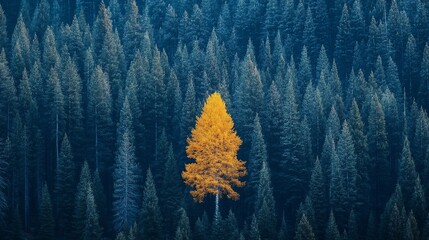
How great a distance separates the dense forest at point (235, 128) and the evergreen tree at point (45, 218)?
0.34ft

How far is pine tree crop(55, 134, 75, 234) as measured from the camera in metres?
62.7

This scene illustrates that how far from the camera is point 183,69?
81.9 meters

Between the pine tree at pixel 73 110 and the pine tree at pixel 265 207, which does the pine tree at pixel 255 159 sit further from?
the pine tree at pixel 73 110

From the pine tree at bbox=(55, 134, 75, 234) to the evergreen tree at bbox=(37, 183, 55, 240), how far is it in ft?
7.79

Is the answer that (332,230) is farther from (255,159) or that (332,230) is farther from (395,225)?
(255,159)

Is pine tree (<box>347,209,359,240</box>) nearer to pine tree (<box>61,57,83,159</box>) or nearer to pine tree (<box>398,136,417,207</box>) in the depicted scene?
pine tree (<box>398,136,417,207</box>)

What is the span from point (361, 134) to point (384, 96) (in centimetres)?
926

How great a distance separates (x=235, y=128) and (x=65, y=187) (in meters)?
19.5

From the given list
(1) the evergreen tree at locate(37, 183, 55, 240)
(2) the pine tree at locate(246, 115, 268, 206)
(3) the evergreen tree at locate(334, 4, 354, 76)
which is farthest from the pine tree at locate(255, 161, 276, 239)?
(3) the evergreen tree at locate(334, 4, 354, 76)

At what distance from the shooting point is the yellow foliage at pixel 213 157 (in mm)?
58969

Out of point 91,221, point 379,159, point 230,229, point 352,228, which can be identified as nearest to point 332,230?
point 352,228

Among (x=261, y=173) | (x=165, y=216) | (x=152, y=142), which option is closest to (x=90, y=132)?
(x=152, y=142)

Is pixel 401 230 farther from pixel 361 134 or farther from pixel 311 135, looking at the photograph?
pixel 311 135

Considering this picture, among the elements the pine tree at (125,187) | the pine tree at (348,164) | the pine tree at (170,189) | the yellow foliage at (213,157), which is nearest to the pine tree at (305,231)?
the pine tree at (348,164)
